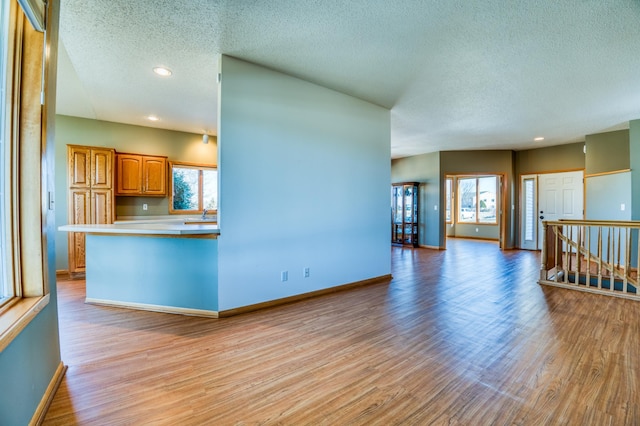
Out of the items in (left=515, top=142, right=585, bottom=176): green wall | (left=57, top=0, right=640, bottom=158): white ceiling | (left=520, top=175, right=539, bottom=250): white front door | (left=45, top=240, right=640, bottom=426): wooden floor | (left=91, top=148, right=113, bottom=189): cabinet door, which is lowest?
(left=45, top=240, right=640, bottom=426): wooden floor

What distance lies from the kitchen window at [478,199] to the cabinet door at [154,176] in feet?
31.1

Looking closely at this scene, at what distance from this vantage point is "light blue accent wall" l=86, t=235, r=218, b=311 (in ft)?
10.3

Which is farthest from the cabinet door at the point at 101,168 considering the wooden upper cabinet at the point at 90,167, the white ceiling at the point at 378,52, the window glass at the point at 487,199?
the window glass at the point at 487,199

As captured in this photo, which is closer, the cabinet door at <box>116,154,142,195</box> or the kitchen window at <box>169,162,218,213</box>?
the cabinet door at <box>116,154,142,195</box>

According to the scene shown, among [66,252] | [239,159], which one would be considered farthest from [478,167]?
[66,252]

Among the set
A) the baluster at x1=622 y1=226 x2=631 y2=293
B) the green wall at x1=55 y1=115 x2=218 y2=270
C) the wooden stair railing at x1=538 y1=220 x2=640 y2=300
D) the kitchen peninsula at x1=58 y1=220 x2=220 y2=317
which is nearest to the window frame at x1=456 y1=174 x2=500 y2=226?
the wooden stair railing at x1=538 y1=220 x2=640 y2=300

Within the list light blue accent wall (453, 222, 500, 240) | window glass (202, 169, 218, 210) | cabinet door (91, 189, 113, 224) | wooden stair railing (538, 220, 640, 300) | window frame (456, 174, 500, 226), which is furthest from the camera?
window frame (456, 174, 500, 226)

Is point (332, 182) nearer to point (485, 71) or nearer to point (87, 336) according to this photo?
point (485, 71)

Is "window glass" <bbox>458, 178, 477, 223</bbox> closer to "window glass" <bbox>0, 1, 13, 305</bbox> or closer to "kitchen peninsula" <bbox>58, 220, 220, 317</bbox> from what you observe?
"kitchen peninsula" <bbox>58, 220, 220, 317</bbox>

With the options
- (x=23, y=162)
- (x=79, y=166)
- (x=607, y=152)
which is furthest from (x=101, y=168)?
(x=607, y=152)

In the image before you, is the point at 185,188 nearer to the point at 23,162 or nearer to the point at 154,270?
the point at 154,270

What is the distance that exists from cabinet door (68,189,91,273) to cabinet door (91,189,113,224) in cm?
7

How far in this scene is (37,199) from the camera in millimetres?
1616

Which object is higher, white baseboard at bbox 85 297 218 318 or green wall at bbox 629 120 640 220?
green wall at bbox 629 120 640 220
